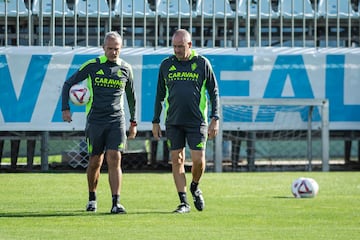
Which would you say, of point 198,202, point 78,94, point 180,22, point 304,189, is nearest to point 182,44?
point 198,202

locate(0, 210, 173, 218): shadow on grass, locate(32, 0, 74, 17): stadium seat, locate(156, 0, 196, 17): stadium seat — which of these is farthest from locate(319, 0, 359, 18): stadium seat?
locate(0, 210, 173, 218): shadow on grass

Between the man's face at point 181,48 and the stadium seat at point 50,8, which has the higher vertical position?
the stadium seat at point 50,8

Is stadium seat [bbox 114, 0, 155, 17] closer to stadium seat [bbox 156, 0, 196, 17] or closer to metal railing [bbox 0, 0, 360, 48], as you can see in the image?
metal railing [bbox 0, 0, 360, 48]

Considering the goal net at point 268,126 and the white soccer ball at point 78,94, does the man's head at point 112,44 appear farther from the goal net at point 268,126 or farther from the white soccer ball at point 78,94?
the goal net at point 268,126

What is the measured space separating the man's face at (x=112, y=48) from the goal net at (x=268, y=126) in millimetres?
9227

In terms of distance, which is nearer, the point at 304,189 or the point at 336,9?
the point at 304,189

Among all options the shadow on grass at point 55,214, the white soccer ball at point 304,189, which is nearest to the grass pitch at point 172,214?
the shadow on grass at point 55,214

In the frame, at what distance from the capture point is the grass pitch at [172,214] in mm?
8148

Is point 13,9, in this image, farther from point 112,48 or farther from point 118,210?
point 118,210

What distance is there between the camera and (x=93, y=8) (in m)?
20.1

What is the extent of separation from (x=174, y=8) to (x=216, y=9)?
890 millimetres

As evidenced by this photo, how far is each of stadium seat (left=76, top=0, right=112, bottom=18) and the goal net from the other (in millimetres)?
3083

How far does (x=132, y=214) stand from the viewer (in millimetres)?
9898

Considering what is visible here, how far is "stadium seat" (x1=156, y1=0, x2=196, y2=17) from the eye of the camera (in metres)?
20.4
